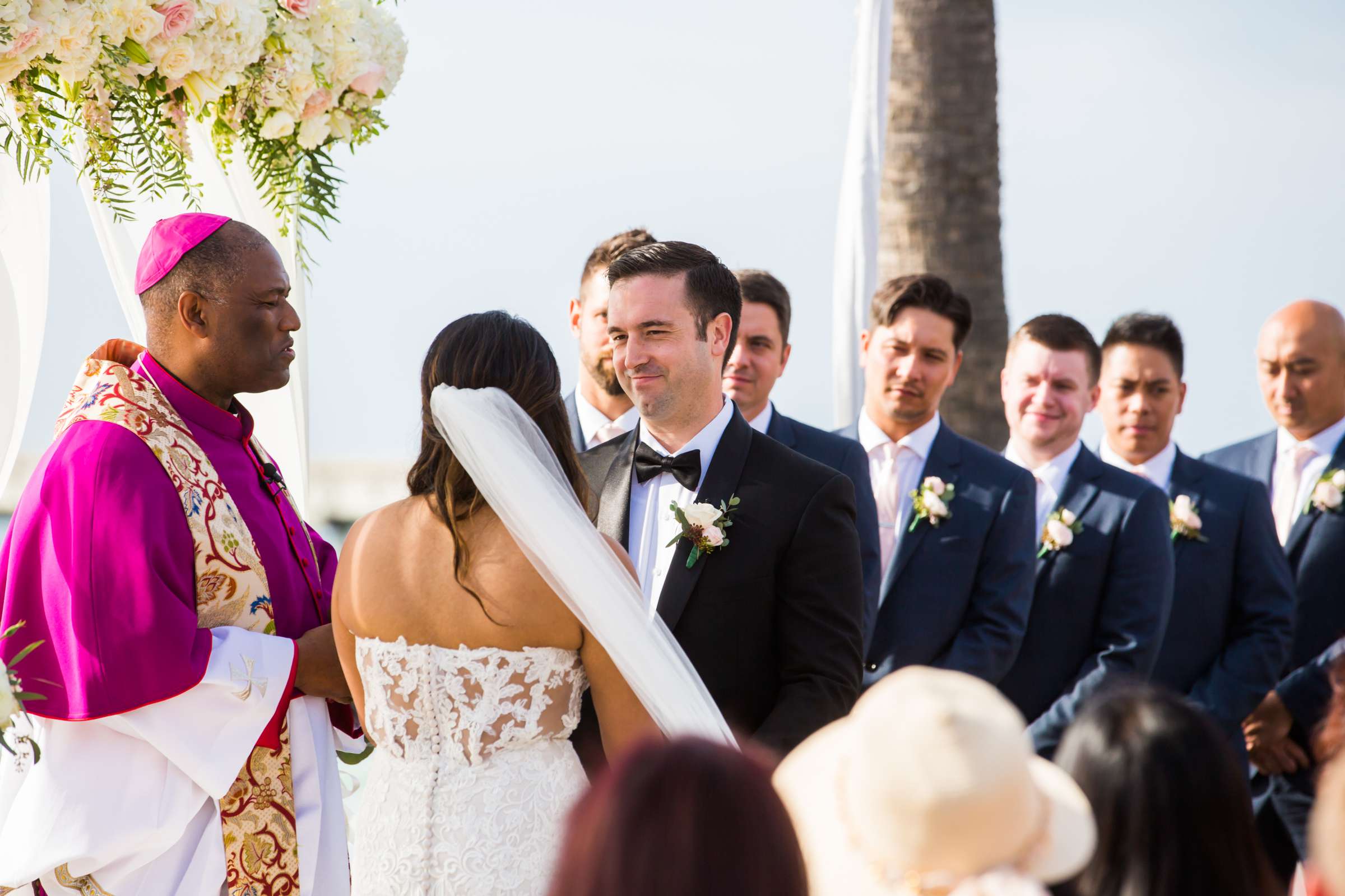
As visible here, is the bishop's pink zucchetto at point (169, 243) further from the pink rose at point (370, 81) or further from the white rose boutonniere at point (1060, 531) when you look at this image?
the white rose boutonniere at point (1060, 531)

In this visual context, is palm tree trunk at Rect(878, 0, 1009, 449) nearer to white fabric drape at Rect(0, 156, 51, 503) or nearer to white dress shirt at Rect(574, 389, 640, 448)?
white dress shirt at Rect(574, 389, 640, 448)

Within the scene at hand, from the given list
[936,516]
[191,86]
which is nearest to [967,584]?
[936,516]

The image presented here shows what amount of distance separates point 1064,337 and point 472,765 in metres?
3.71

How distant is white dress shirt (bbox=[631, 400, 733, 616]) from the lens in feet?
13.3

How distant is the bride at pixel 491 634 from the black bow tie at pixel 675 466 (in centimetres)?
59

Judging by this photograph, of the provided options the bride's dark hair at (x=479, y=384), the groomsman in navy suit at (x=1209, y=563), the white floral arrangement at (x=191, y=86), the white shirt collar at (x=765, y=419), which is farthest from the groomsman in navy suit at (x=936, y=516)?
the white floral arrangement at (x=191, y=86)

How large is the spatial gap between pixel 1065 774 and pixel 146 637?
2.43 metres

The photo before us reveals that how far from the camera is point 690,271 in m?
4.11

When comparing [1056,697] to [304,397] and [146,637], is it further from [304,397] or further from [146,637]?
[146,637]

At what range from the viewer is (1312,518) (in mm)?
5992

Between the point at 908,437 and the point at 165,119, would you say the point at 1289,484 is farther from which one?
the point at 165,119

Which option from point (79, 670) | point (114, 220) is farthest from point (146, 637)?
point (114, 220)

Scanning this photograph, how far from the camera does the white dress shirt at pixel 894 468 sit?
18.9 ft

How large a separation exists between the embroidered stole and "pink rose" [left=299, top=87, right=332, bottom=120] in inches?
35.9
